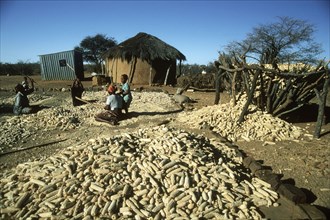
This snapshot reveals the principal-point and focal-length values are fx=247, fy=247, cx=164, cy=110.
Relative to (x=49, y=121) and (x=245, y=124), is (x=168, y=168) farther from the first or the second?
(x=49, y=121)

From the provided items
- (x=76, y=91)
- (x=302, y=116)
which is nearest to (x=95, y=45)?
(x=76, y=91)

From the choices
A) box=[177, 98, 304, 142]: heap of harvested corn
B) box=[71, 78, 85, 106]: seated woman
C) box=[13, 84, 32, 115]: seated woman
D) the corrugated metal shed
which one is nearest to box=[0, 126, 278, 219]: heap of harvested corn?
box=[177, 98, 304, 142]: heap of harvested corn

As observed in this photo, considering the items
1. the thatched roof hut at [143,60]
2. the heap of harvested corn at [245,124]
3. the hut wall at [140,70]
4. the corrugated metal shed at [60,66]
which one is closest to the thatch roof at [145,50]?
the thatched roof hut at [143,60]

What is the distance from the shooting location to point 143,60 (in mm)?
16688

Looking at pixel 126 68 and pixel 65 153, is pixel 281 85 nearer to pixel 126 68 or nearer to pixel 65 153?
pixel 65 153

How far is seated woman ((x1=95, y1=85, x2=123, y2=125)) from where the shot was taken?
738 cm

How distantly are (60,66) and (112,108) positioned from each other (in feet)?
52.2

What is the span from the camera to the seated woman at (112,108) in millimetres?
7375

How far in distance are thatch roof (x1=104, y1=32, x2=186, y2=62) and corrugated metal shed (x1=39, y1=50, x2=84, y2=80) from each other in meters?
4.63

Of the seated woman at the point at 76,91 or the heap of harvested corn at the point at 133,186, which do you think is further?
the seated woman at the point at 76,91

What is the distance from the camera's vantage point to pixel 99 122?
7.49 m

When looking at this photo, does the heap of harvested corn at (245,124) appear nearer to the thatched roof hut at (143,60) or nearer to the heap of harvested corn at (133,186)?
the heap of harvested corn at (133,186)

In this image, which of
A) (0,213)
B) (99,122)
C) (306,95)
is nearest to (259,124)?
(306,95)

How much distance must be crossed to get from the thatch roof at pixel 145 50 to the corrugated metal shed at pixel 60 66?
463 centimetres
